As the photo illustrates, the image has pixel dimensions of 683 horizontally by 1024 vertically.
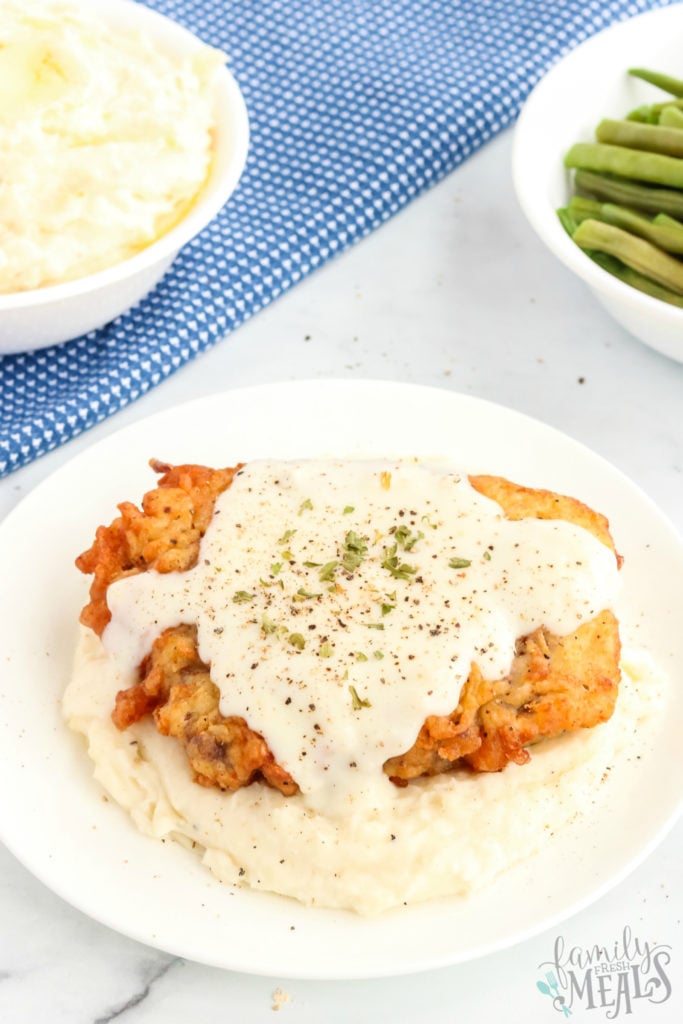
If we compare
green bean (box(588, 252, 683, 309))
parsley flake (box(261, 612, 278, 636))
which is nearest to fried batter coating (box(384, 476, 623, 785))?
parsley flake (box(261, 612, 278, 636))

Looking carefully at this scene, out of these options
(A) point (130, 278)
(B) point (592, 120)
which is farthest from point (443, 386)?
(B) point (592, 120)

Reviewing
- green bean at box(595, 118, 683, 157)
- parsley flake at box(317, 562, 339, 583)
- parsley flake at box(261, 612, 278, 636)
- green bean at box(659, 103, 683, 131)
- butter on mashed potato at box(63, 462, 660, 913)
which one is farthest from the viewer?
green bean at box(659, 103, 683, 131)

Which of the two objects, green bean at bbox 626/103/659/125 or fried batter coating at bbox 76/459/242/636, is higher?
green bean at bbox 626/103/659/125

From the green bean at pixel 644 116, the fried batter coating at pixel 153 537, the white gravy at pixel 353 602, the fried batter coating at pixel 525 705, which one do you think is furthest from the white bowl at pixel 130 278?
the fried batter coating at pixel 525 705

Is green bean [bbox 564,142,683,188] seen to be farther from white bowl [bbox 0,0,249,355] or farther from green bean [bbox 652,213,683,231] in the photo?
white bowl [bbox 0,0,249,355]

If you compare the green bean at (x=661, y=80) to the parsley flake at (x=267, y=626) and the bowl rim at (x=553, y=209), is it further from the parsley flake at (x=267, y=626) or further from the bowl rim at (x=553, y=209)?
the parsley flake at (x=267, y=626)

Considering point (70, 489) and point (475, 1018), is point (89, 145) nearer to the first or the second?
point (70, 489)

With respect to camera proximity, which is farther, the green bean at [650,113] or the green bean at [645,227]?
the green bean at [650,113]
